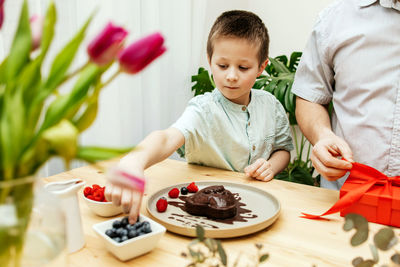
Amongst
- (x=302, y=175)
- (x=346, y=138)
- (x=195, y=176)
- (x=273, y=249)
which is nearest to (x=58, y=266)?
(x=273, y=249)

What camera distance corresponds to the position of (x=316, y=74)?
5.06ft

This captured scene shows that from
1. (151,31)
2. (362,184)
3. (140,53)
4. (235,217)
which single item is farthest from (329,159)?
(151,31)

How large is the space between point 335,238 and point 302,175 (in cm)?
140

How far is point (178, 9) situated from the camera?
8.72 feet

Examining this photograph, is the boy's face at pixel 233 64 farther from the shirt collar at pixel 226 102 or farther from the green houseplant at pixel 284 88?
the green houseplant at pixel 284 88

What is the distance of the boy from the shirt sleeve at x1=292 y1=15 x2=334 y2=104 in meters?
0.20

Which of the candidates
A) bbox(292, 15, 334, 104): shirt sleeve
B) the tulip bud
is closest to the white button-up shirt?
bbox(292, 15, 334, 104): shirt sleeve

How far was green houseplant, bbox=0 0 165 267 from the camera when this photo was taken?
402mm

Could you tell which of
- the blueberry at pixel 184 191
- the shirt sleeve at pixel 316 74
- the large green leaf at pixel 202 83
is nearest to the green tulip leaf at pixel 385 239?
the blueberry at pixel 184 191

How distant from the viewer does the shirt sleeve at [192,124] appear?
149 cm

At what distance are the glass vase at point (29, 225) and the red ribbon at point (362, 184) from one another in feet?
2.46

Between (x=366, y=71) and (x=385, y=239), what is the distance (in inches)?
44.1

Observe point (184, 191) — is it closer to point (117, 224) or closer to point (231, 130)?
point (117, 224)

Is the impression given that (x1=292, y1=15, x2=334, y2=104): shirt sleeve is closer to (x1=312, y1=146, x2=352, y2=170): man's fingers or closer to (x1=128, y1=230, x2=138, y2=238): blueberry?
(x1=312, y1=146, x2=352, y2=170): man's fingers
